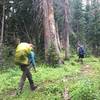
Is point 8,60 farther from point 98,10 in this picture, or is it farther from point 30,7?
point 98,10

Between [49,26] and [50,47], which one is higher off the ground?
[49,26]

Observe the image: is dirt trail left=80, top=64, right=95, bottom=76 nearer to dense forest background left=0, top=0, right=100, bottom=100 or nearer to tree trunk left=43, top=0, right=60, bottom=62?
dense forest background left=0, top=0, right=100, bottom=100

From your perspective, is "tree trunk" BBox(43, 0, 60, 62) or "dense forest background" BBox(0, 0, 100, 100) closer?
"dense forest background" BBox(0, 0, 100, 100)

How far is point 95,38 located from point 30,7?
18591 millimetres

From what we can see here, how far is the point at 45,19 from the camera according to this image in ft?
75.5

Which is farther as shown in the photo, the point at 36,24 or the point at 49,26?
the point at 36,24

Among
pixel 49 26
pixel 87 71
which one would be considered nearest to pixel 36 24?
pixel 49 26

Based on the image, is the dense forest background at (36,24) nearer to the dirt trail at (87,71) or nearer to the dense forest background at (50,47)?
the dense forest background at (50,47)

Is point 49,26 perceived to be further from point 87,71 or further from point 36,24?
point 36,24

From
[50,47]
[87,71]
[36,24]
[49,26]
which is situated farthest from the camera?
[36,24]

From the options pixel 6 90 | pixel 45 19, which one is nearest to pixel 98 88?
pixel 6 90

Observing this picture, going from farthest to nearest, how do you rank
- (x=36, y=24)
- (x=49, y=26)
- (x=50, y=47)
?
(x=36, y=24) < (x=49, y=26) < (x=50, y=47)

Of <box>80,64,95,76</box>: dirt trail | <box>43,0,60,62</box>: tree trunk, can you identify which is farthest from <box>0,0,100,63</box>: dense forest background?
<box>80,64,95,76</box>: dirt trail

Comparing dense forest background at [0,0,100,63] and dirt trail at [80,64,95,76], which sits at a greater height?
dense forest background at [0,0,100,63]
